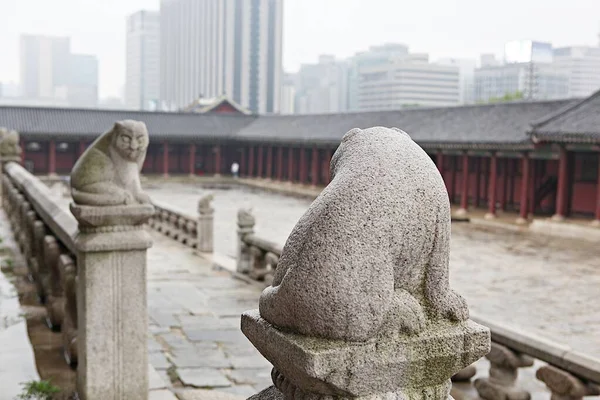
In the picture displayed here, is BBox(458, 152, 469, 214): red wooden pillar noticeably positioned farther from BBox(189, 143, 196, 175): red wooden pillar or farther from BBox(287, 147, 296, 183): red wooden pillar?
BBox(189, 143, 196, 175): red wooden pillar

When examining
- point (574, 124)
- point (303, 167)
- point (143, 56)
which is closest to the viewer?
point (574, 124)

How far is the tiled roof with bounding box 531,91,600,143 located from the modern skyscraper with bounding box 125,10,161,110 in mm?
136309

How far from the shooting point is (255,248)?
1110cm

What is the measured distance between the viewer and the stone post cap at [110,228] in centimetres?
447

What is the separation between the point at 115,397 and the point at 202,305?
15.6ft

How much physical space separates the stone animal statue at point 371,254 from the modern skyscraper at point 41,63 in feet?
553

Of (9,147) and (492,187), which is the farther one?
(492,187)

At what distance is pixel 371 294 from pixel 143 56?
6437 inches

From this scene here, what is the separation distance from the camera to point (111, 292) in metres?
4.51

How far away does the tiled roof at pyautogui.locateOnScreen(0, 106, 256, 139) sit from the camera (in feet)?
131

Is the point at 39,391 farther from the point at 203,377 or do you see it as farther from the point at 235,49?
the point at 235,49

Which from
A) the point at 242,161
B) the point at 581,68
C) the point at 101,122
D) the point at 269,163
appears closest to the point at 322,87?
the point at 581,68

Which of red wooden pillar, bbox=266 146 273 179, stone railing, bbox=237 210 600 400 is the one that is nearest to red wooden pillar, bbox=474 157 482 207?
red wooden pillar, bbox=266 146 273 179

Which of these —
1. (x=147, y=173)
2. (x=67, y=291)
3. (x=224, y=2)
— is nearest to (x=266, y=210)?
(x=147, y=173)
